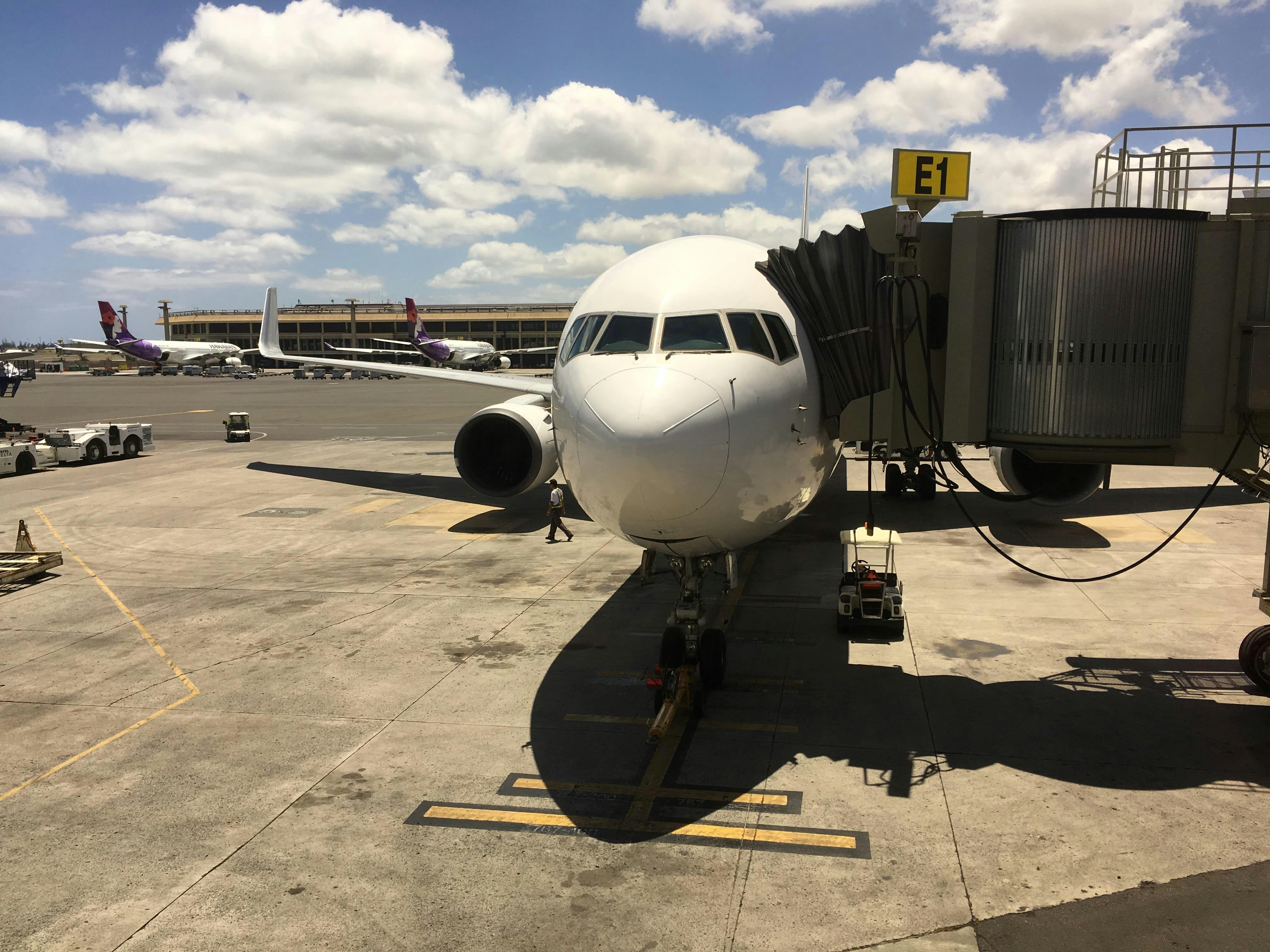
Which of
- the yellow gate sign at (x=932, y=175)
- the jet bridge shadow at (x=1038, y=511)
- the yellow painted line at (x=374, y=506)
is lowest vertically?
the yellow painted line at (x=374, y=506)

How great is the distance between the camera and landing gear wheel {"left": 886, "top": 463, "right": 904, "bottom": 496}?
25.5 meters

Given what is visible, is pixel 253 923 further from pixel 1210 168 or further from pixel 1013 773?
pixel 1210 168

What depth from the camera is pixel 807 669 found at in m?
12.0

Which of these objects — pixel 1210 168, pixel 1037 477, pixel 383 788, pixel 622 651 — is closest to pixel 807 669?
pixel 622 651

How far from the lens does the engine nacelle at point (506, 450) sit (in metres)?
19.9

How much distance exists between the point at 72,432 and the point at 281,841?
106ft

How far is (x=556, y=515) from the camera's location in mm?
20562

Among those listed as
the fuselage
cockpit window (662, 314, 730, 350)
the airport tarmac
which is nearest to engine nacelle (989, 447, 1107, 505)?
the airport tarmac

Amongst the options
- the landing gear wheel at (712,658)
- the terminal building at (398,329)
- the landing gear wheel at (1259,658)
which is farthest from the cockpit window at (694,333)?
the terminal building at (398,329)

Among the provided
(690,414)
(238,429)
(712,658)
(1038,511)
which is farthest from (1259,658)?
(238,429)

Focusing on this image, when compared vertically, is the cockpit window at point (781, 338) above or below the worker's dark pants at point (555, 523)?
above

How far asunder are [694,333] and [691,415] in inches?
56.0

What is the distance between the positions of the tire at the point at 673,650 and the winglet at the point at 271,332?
21631 millimetres

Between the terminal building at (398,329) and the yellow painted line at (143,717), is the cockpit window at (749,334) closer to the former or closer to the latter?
the yellow painted line at (143,717)
